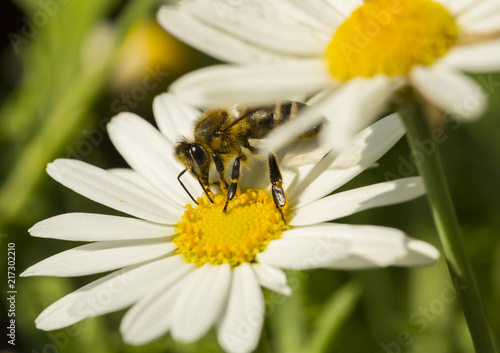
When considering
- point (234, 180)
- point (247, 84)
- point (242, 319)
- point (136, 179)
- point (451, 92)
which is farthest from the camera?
point (136, 179)

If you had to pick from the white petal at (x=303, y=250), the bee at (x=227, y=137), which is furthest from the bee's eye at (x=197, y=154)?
the white petal at (x=303, y=250)

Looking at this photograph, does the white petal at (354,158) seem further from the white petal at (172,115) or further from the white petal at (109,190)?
the white petal at (172,115)

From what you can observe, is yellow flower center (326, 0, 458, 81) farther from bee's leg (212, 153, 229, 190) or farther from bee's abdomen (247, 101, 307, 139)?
bee's leg (212, 153, 229, 190)

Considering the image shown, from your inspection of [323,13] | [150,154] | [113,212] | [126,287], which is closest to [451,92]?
[323,13]

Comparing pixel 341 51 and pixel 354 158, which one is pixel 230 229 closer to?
pixel 354 158

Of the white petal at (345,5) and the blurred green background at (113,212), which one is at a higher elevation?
the white petal at (345,5)

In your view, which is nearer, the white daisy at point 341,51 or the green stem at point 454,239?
the white daisy at point 341,51
